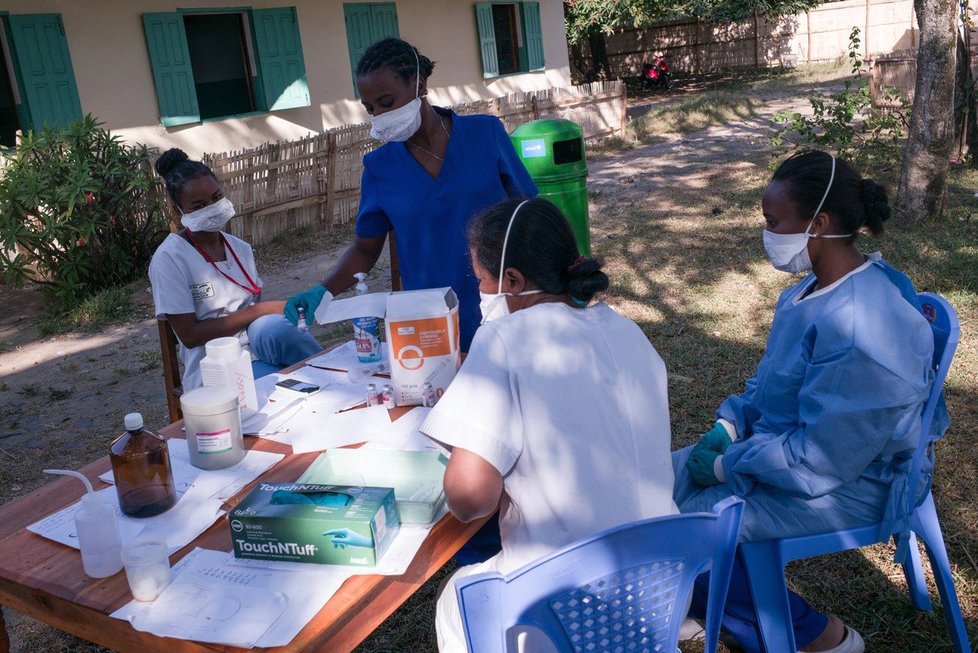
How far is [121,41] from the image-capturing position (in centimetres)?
868

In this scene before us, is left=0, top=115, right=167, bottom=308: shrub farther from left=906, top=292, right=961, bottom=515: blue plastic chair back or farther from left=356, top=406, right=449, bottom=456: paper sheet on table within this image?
left=906, top=292, right=961, bottom=515: blue plastic chair back

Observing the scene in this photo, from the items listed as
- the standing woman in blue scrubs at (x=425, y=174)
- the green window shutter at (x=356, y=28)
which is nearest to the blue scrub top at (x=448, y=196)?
the standing woman in blue scrubs at (x=425, y=174)

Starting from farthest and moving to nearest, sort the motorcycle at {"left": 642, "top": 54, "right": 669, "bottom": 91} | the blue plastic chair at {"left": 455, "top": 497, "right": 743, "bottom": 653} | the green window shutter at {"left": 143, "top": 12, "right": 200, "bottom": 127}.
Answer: the motorcycle at {"left": 642, "top": 54, "right": 669, "bottom": 91}
the green window shutter at {"left": 143, "top": 12, "right": 200, "bottom": 127}
the blue plastic chair at {"left": 455, "top": 497, "right": 743, "bottom": 653}

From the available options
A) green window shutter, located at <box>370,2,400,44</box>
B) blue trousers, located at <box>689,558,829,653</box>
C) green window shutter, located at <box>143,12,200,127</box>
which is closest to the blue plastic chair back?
blue trousers, located at <box>689,558,829,653</box>

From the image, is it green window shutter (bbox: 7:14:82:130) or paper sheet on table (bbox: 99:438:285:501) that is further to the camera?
green window shutter (bbox: 7:14:82:130)

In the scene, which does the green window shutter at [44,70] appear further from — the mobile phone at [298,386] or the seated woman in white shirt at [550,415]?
the seated woman in white shirt at [550,415]

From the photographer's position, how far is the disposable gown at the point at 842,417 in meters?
2.14

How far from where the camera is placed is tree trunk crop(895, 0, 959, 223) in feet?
21.7

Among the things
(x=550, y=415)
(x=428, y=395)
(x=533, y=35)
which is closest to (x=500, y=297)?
(x=550, y=415)

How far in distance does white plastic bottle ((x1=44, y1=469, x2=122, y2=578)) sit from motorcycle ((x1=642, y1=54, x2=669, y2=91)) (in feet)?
72.1

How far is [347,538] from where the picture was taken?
1.71 m

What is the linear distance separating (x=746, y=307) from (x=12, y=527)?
4646 millimetres

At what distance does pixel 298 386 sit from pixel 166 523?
89cm

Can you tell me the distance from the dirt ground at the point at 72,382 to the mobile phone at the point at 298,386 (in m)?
1.18
